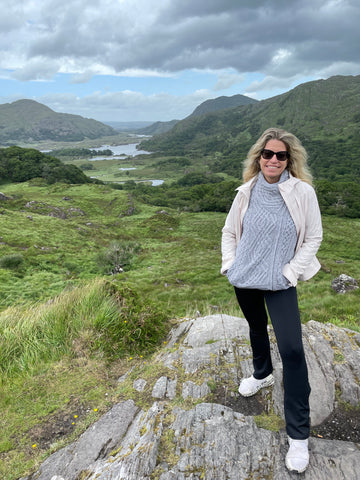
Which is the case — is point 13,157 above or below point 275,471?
Answer: above

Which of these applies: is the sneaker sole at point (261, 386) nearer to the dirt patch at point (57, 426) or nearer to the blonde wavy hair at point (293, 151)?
the dirt patch at point (57, 426)

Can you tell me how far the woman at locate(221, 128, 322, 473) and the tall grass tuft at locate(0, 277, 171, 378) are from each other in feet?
10.8

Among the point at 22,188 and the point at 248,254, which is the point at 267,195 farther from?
the point at 22,188

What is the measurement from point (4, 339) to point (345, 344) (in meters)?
6.76

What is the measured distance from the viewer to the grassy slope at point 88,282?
419cm

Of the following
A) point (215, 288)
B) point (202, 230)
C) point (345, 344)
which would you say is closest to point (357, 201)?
point (202, 230)

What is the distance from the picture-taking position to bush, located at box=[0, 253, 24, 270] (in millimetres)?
25516

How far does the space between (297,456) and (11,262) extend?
28.4 meters

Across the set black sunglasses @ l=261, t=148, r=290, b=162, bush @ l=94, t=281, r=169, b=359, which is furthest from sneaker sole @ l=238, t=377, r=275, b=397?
black sunglasses @ l=261, t=148, r=290, b=162

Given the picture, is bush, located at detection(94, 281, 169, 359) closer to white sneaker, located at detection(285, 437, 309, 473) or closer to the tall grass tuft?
the tall grass tuft

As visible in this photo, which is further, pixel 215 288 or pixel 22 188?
pixel 22 188

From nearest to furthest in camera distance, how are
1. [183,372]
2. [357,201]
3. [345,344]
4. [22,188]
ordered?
[183,372] < [345,344] < [22,188] < [357,201]

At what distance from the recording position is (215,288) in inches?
1014

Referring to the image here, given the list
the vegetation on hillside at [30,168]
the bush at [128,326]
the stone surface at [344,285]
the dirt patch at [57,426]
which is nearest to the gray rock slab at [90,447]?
the dirt patch at [57,426]
